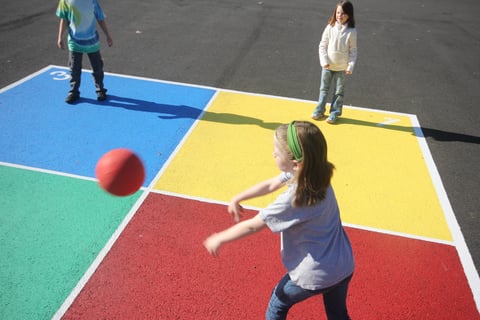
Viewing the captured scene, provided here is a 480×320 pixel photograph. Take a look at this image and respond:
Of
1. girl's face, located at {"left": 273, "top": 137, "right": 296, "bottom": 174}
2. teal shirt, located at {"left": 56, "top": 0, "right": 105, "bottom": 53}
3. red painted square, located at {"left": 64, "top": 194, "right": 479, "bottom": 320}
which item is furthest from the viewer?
teal shirt, located at {"left": 56, "top": 0, "right": 105, "bottom": 53}

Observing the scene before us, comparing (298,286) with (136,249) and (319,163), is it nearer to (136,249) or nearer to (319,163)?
(319,163)

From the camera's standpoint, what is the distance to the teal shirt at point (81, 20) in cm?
674

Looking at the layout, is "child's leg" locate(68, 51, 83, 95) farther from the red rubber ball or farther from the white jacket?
the white jacket

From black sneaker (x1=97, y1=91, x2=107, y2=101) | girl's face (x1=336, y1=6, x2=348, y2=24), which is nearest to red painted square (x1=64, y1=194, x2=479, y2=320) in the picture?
girl's face (x1=336, y1=6, x2=348, y2=24)

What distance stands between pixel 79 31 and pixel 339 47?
461 centimetres

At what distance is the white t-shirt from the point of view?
2.56 metres

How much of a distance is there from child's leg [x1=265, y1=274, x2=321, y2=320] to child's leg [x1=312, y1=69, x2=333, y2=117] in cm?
497

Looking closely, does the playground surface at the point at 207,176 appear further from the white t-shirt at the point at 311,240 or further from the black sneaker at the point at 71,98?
the white t-shirt at the point at 311,240

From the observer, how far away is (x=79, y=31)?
6.96 metres

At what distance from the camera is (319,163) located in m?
2.54

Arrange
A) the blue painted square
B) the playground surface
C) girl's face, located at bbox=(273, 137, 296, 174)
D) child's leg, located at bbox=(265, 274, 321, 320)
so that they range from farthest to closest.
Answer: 1. the blue painted square
2. the playground surface
3. child's leg, located at bbox=(265, 274, 321, 320)
4. girl's face, located at bbox=(273, 137, 296, 174)

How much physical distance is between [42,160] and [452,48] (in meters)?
12.4

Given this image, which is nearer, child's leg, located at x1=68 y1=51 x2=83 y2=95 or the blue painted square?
the blue painted square

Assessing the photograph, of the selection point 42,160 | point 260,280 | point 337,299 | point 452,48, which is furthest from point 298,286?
point 452,48
